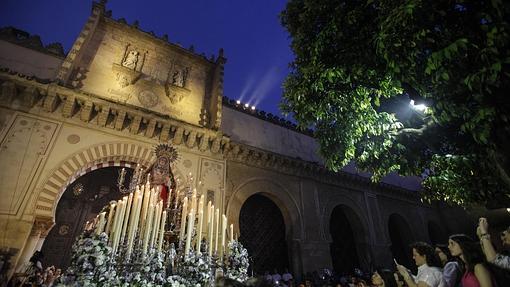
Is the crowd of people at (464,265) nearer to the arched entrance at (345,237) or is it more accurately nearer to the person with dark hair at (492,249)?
the person with dark hair at (492,249)

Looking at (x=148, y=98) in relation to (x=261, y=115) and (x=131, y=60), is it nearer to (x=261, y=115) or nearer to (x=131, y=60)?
(x=131, y=60)

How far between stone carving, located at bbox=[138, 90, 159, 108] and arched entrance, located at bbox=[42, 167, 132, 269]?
2.51 meters

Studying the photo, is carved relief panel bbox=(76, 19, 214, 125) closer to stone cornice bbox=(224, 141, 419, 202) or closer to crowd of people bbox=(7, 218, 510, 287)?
stone cornice bbox=(224, 141, 419, 202)

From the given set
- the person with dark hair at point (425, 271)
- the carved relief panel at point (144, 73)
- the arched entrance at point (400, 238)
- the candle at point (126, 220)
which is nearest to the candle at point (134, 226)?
the candle at point (126, 220)

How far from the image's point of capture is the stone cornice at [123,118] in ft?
24.8

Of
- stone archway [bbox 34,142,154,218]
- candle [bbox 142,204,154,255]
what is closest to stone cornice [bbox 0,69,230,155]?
stone archway [bbox 34,142,154,218]

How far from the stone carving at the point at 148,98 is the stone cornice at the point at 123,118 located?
3.79 ft

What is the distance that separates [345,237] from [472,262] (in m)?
11.4

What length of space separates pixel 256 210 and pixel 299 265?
271cm

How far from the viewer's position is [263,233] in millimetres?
11000

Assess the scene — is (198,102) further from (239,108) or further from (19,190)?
(19,190)

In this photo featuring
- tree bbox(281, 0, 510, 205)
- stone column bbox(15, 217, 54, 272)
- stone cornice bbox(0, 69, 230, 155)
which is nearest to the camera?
tree bbox(281, 0, 510, 205)

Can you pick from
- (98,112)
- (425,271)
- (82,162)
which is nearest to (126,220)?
(425,271)

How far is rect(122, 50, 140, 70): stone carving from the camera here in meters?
10.3
